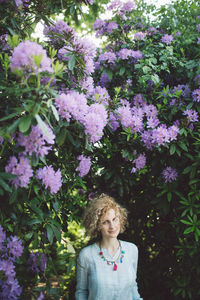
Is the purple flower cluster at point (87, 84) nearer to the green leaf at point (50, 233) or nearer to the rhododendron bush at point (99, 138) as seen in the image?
the rhododendron bush at point (99, 138)

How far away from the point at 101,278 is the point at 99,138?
906mm

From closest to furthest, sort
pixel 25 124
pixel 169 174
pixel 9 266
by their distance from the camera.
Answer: pixel 25 124 < pixel 9 266 < pixel 169 174

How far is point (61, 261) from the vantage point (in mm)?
1843

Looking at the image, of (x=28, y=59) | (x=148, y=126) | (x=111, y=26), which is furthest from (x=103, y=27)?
(x=28, y=59)

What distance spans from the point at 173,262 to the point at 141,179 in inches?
37.6

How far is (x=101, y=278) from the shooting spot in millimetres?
1821

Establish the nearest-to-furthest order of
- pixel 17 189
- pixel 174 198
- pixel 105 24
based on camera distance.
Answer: pixel 17 189
pixel 174 198
pixel 105 24

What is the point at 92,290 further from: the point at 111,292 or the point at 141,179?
the point at 141,179

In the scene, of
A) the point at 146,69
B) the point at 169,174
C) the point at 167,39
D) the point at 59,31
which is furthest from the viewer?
the point at 167,39

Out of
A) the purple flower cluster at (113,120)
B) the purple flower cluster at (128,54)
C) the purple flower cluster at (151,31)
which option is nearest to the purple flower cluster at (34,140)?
the purple flower cluster at (113,120)

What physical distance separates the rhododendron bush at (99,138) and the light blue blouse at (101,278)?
0.11 metres

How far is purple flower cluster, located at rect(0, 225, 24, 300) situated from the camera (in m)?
1.53

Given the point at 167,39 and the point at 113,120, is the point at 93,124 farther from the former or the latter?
the point at 167,39

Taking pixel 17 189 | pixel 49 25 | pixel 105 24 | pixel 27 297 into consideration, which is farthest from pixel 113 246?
pixel 105 24
